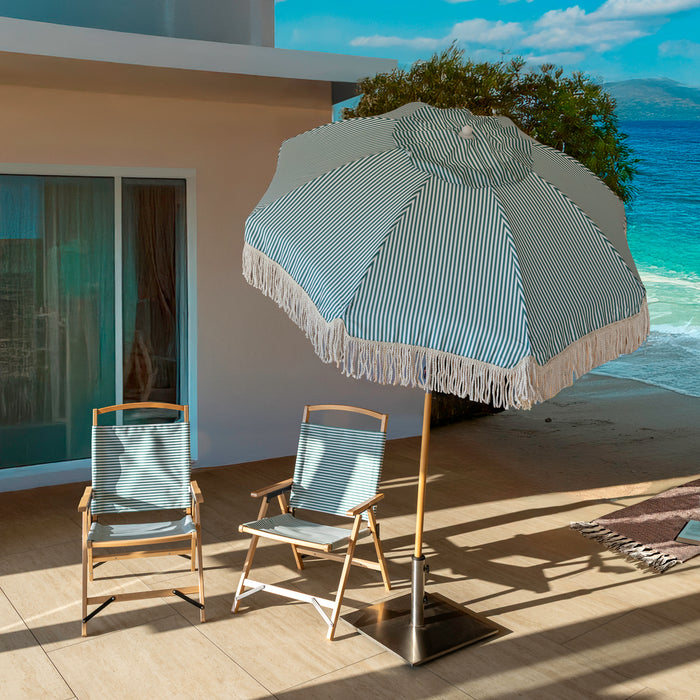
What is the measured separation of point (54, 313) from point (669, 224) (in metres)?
20.6

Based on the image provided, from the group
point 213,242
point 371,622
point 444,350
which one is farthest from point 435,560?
point 213,242

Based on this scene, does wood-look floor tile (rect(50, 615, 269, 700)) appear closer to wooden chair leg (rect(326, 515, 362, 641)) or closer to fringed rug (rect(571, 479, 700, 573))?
wooden chair leg (rect(326, 515, 362, 641))

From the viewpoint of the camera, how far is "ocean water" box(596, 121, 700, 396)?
2153 cm

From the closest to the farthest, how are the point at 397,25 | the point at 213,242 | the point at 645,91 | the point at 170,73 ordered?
1. the point at 170,73
2. the point at 213,242
3. the point at 645,91
4. the point at 397,25

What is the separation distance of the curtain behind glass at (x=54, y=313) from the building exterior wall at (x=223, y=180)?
0.26 metres

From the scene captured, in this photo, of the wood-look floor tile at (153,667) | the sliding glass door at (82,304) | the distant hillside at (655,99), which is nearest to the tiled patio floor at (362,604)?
the wood-look floor tile at (153,667)

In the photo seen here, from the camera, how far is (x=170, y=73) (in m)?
5.78

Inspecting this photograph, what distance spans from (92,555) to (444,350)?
223cm

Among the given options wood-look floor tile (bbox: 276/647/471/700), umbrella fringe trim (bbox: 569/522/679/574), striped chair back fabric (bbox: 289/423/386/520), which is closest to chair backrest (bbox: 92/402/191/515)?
striped chair back fabric (bbox: 289/423/386/520)

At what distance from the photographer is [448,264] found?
3.03m

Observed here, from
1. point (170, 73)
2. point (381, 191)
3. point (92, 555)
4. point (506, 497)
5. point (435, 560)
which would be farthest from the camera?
point (506, 497)

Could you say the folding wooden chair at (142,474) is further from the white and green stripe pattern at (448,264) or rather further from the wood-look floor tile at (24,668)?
the white and green stripe pattern at (448,264)

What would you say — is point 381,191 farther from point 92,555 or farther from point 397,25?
point 397,25

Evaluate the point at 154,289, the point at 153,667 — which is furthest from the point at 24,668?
the point at 154,289
